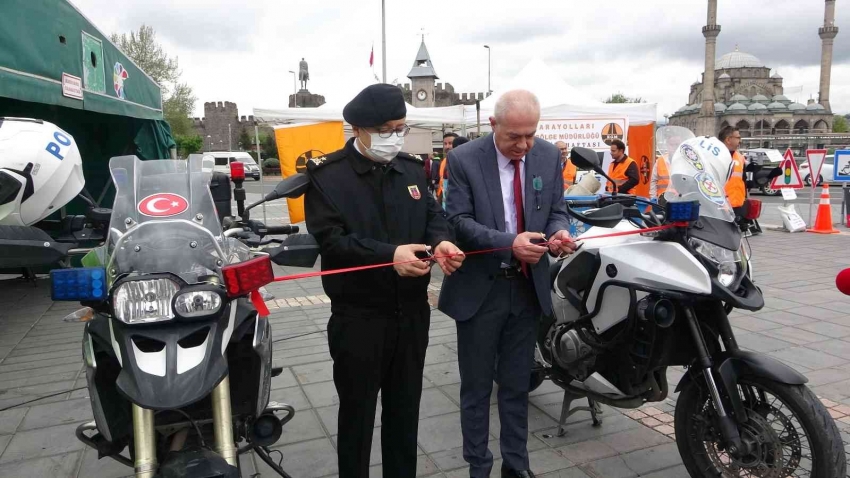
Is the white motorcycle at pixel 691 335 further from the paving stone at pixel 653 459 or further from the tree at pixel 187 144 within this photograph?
the tree at pixel 187 144

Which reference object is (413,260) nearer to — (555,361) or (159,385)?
(159,385)

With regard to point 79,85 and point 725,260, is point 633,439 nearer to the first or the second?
point 725,260

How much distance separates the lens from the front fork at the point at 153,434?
6.48ft

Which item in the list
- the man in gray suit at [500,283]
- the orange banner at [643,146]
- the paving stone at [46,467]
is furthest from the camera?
the orange banner at [643,146]

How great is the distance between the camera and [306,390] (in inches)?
168

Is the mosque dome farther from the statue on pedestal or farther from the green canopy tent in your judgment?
the green canopy tent

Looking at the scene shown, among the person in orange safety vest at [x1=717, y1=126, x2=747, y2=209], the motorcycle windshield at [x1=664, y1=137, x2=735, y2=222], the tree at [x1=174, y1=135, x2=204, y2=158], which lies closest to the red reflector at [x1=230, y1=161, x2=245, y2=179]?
the motorcycle windshield at [x1=664, y1=137, x2=735, y2=222]

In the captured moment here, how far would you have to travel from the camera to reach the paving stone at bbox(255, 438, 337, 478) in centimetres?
316

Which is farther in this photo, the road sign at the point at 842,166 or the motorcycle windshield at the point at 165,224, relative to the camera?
the road sign at the point at 842,166

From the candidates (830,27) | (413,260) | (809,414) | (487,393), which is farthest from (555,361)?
(830,27)

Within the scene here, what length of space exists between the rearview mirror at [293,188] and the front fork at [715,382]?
175cm

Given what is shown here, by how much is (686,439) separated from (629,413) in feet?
3.39

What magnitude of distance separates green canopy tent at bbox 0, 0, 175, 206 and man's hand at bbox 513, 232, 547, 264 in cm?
344

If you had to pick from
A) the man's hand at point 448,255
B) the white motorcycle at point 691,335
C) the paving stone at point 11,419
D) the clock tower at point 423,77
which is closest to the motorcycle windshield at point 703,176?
the white motorcycle at point 691,335
